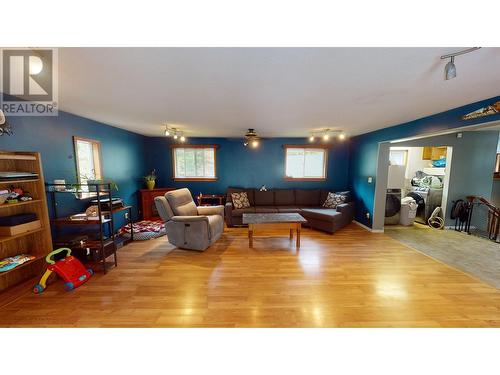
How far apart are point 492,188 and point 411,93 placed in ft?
15.3

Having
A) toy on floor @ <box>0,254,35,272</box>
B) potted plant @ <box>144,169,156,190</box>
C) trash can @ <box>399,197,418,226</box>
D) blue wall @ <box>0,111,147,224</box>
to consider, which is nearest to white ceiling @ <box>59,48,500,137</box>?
blue wall @ <box>0,111,147,224</box>

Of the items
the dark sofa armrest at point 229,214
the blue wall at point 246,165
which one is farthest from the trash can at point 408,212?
the dark sofa armrest at point 229,214

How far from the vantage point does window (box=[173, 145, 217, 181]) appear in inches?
210

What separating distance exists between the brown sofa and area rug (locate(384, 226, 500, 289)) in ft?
3.53

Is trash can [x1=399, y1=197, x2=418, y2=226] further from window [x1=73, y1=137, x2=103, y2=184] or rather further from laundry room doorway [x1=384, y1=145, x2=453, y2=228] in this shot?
window [x1=73, y1=137, x2=103, y2=184]

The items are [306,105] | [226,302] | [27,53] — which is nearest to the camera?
[27,53]

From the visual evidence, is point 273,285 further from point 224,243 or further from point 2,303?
point 2,303

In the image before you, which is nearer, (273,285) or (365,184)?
(273,285)

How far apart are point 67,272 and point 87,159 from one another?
83.5 inches
